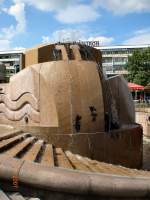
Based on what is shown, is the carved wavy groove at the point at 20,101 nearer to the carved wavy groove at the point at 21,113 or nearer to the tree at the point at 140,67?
the carved wavy groove at the point at 21,113

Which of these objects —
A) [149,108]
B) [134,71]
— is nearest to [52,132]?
[149,108]

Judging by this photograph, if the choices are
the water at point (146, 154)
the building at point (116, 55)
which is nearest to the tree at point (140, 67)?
the water at point (146, 154)

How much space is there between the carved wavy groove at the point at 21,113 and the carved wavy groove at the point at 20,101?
9 cm

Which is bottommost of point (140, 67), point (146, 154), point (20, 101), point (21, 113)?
point (146, 154)

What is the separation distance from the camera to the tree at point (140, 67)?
50.1 m

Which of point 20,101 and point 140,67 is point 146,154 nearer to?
point 20,101

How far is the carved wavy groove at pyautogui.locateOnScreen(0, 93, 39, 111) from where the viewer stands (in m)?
12.6

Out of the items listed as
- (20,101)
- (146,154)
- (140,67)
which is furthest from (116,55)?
(20,101)

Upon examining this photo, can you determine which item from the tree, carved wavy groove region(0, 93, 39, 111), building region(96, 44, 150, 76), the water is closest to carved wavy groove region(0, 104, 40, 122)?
carved wavy groove region(0, 93, 39, 111)

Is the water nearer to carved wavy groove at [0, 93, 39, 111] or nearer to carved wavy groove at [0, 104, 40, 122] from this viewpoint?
carved wavy groove at [0, 104, 40, 122]

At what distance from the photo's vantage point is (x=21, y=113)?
1301 centimetres

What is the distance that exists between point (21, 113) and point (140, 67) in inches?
1532

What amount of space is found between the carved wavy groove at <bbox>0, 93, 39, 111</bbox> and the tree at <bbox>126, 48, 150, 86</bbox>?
37427mm

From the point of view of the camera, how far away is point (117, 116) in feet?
46.1
